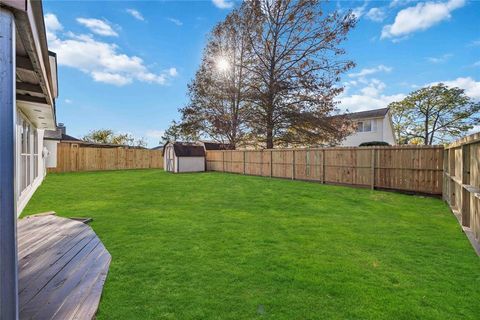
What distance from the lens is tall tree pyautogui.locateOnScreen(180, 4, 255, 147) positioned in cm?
1905

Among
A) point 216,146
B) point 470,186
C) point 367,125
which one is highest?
point 367,125

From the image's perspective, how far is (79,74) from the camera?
47.8 feet

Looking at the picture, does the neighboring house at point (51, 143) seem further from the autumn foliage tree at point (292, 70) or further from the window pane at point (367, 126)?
the window pane at point (367, 126)

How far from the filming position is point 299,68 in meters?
16.9

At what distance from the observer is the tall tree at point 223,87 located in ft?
62.5

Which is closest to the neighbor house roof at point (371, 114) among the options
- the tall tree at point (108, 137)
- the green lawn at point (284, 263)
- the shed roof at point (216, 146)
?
the shed roof at point (216, 146)

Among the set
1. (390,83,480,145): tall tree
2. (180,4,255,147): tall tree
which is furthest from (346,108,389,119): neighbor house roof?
(180,4,255,147): tall tree

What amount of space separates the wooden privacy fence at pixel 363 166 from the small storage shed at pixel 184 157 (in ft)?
18.0

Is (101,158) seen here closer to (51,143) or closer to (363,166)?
(51,143)

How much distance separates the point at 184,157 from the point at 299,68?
1009 centimetres

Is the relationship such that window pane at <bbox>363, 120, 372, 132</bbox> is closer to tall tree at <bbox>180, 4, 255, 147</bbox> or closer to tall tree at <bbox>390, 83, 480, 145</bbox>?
tall tree at <bbox>390, 83, 480, 145</bbox>

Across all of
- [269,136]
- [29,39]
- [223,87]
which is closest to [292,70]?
[269,136]

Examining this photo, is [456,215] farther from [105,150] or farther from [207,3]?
[105,150]

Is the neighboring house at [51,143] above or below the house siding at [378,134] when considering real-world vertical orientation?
below
